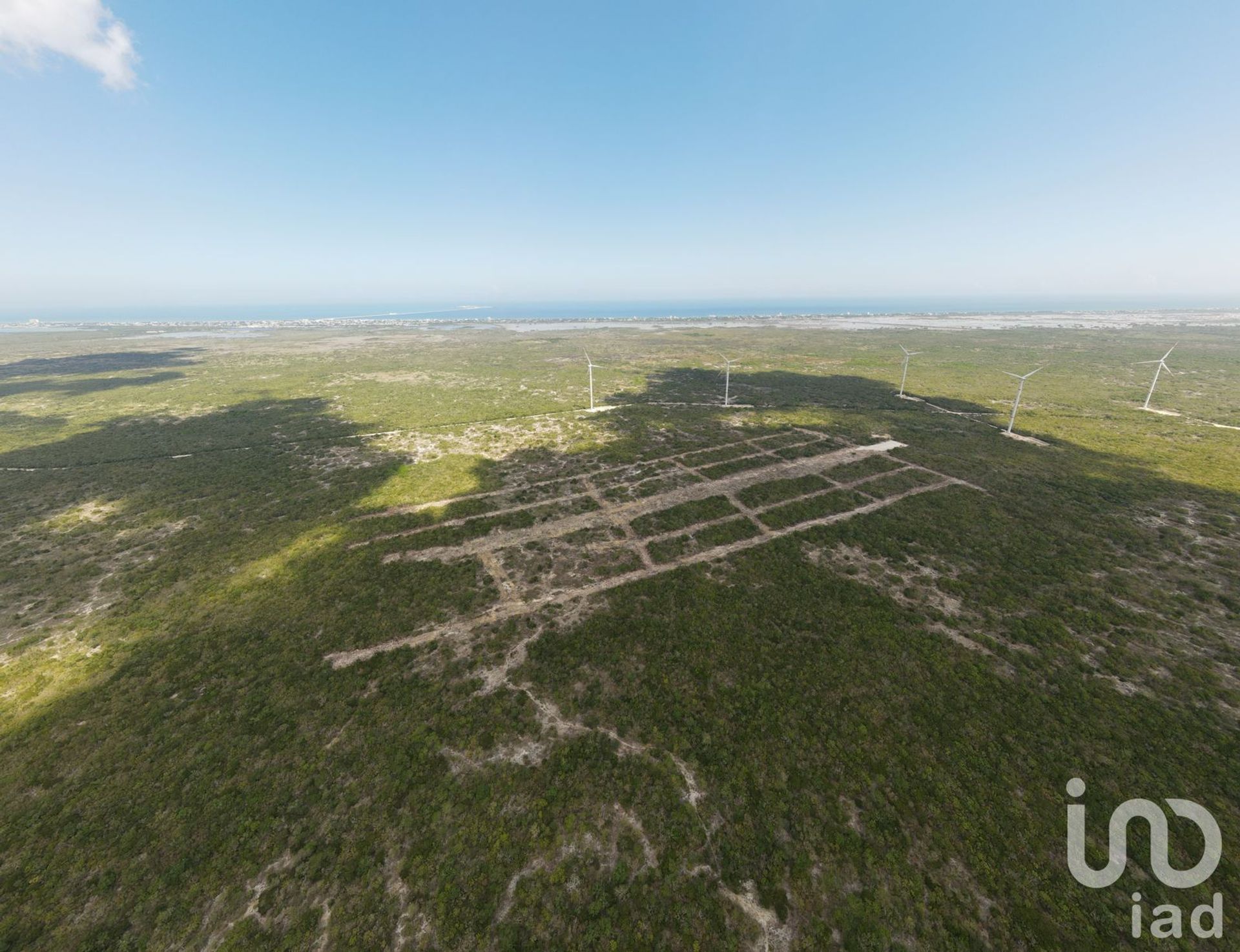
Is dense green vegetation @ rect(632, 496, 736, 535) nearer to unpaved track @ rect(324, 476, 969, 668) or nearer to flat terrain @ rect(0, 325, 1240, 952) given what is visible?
flat terrain @ rect(0, 325, 1240, 952)

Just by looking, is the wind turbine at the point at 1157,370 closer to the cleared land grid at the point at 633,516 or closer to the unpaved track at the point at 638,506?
the unpaved track at the point at 638,506

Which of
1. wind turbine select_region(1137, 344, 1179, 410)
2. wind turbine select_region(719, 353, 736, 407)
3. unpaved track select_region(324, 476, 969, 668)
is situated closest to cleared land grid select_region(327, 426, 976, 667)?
unpaved track select_region(324, 476, 969, 668)

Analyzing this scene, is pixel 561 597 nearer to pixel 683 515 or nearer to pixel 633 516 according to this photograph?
pixel 633 516
